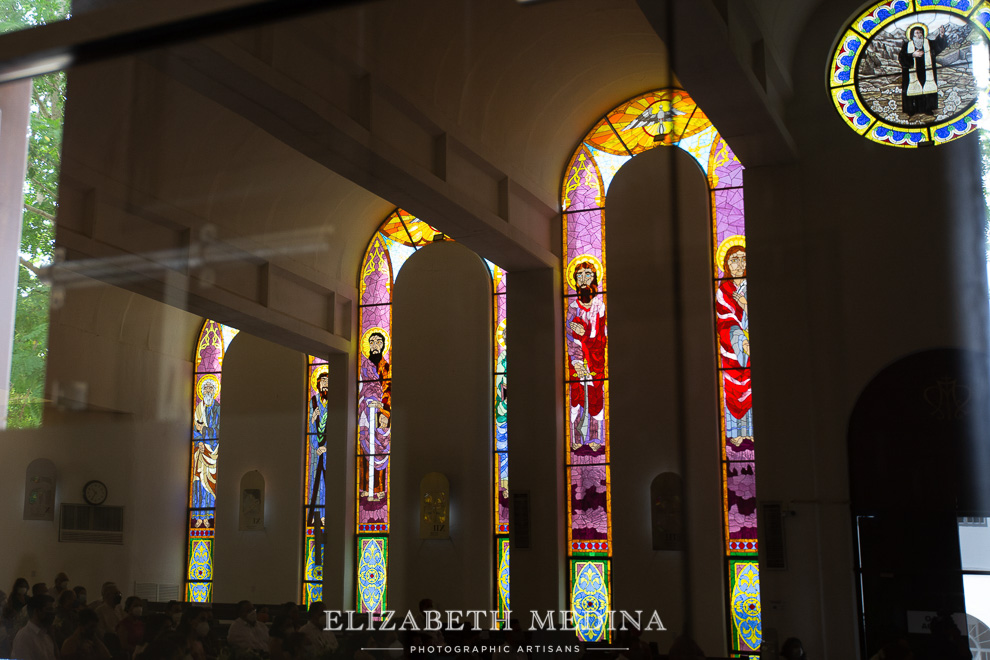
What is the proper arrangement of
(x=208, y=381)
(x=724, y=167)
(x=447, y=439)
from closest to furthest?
1. (x=724, y=167)
2. (x=447, y=439)
3. (x=208, y=381)

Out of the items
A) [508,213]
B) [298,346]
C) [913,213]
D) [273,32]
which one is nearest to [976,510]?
[913,213]

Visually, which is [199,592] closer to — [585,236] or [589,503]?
[589,503]

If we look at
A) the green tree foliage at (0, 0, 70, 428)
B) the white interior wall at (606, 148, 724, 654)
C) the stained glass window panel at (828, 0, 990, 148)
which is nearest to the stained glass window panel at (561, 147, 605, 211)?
the white interior wall at (606, 148, 724, 654)

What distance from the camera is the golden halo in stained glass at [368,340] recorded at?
17.1 feet

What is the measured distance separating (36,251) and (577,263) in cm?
308

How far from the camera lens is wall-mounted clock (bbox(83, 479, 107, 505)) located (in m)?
5.11

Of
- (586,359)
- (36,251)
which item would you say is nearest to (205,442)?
(36,251)

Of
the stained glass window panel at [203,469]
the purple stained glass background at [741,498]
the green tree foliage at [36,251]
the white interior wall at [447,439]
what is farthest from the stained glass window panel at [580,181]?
the green tree foliage at [36,251]

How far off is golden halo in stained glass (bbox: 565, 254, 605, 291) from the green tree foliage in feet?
9.56

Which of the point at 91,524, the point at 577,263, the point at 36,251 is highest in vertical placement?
the point at 36,251

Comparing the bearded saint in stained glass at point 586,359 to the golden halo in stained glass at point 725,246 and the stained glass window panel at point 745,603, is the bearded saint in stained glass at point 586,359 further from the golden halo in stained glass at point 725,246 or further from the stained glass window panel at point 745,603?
the stained glass window panel at point 745,603

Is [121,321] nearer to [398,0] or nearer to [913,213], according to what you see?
[398,0]

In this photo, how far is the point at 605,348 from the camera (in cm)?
537

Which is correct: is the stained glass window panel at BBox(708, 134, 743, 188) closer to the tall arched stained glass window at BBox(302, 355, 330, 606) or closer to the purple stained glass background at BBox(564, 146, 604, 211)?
the purple stained glass background at BBox(564, 146, 604, 211)
